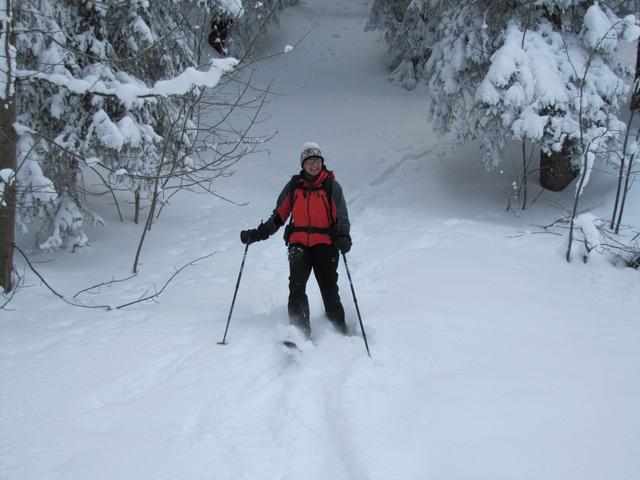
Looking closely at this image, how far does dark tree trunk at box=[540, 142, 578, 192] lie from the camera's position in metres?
9.95

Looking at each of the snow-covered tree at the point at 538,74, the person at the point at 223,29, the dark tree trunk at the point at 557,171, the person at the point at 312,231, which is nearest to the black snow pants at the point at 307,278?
the person at the point at 312,231

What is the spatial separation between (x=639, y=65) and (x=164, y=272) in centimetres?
886

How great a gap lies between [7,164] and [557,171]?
30.6ft

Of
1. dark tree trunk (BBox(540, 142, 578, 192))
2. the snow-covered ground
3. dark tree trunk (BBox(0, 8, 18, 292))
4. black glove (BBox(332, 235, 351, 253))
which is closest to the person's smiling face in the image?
black glove (BBox(332, 235, 351, 253))

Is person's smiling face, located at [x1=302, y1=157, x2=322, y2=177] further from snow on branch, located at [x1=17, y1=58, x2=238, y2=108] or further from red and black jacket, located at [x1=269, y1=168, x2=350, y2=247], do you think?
snow on branch, located at [x1=17, y1=58, x2=238, y2=108]

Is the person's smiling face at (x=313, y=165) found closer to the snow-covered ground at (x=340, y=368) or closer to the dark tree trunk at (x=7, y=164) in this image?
the snow-covered ground at (x=340, y=368)

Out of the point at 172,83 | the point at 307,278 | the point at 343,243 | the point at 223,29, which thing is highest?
the point at 223,29

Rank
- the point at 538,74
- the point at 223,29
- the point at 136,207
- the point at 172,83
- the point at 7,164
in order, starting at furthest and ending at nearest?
the point at 538,74
the point at 223,29
the point at 136,207
the point at 7,164
the point at 172,83

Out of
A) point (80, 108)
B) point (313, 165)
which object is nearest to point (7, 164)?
point (80, 108)

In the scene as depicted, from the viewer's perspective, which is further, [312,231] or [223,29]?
[223,29]

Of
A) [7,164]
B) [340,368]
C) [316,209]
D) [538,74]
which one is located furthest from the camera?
[538,74]

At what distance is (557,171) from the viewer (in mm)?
10234

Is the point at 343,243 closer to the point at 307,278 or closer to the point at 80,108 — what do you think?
the point at 307,278

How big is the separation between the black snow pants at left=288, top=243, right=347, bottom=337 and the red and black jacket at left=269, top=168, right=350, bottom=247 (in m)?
0.09
